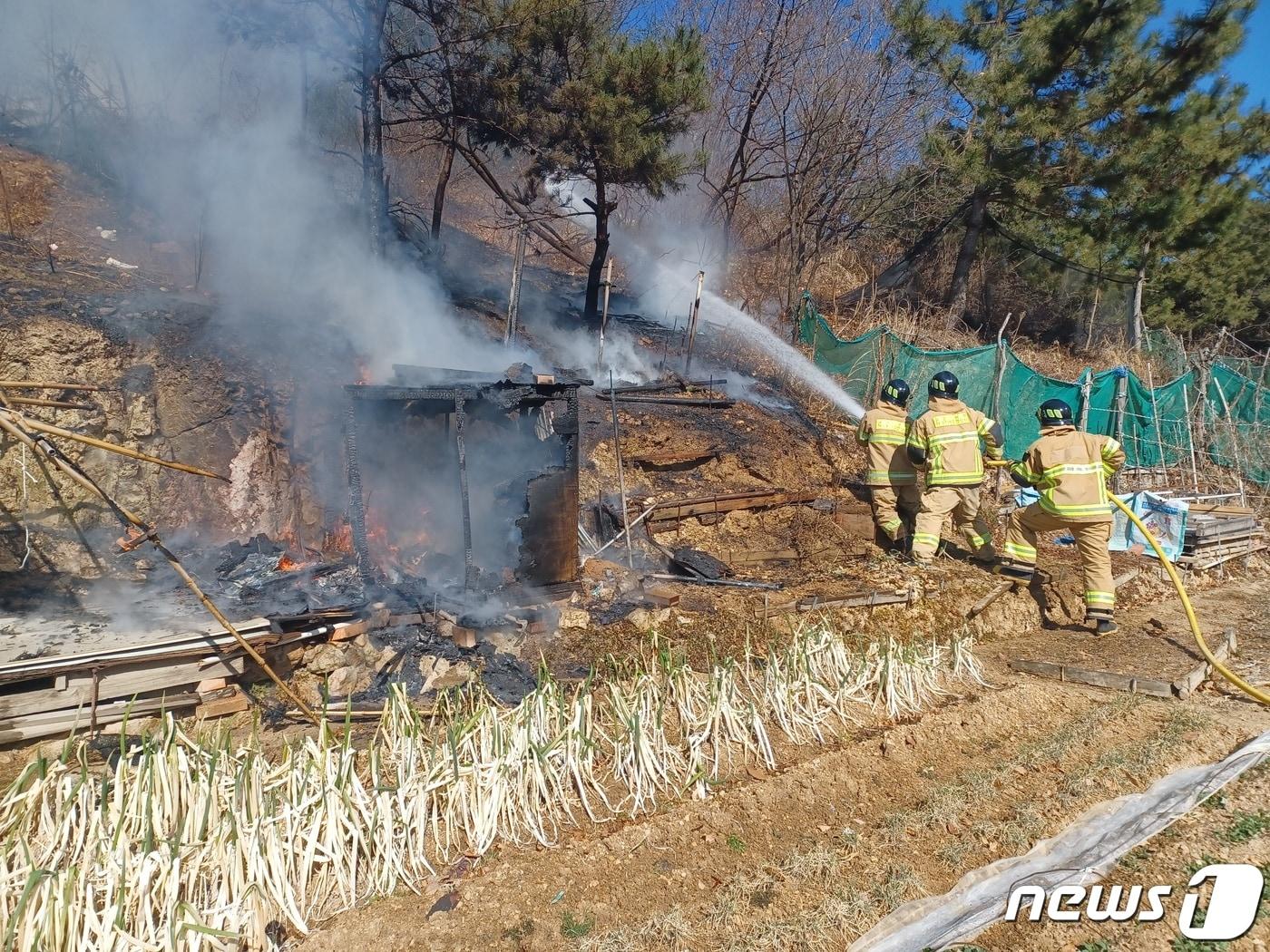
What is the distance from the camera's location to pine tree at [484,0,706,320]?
10.6 m

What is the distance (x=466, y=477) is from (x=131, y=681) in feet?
9.05

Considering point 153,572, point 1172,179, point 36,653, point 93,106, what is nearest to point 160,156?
point 93,106

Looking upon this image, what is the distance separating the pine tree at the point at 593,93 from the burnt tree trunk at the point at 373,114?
1.72 meters

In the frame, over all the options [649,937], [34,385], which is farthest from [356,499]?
[649,937]

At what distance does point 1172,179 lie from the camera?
548 inches

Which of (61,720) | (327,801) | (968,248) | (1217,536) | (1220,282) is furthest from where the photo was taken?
(1220,282)

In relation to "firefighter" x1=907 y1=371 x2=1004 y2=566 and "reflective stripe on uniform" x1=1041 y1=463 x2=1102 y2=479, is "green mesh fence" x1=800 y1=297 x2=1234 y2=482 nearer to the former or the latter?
"firefighter" x1=907 y1=371 x2=1004 y2=566

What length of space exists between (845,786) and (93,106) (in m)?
17.3

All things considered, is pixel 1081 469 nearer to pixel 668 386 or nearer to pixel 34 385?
pixel 668 386

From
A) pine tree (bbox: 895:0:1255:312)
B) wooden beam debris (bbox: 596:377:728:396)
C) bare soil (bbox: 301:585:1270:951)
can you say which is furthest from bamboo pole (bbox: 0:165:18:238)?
pine tree (bbox: 895:0:1255:312)

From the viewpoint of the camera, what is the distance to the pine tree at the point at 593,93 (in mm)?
10617

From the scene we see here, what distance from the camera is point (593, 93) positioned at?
10.8 metres

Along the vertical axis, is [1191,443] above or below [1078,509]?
above

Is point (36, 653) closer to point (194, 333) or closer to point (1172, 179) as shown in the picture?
point (194, 333)
